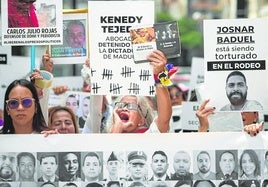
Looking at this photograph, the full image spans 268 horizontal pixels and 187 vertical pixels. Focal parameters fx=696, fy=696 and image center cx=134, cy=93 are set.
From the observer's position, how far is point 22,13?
4.20 m

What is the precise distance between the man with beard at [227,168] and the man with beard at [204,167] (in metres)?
0.04

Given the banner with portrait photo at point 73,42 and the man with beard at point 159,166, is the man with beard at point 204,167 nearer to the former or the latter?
the man with beard at point 159,166

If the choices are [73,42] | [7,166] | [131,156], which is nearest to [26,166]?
[7,166]

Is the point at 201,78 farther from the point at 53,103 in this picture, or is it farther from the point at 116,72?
the point at 116,72

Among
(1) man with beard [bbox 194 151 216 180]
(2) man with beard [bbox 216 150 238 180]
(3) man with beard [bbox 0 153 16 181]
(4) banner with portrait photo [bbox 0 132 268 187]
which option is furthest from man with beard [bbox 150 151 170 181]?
(3) man with beard [bbox 0 153 16 181]

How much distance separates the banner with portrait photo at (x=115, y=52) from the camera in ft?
13.7

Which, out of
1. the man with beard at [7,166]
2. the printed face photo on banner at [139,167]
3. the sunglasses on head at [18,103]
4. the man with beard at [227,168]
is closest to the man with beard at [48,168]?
the printed face photo on banner at [139,167]

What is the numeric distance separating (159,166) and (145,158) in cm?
9

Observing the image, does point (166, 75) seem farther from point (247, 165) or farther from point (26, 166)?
point (26, 166)

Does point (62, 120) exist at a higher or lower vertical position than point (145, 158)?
higher

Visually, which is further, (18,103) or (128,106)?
(128,106)

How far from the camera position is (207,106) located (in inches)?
163

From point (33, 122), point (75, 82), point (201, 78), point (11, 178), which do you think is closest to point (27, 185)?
point (11, 178)

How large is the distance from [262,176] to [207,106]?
540 millimetres
